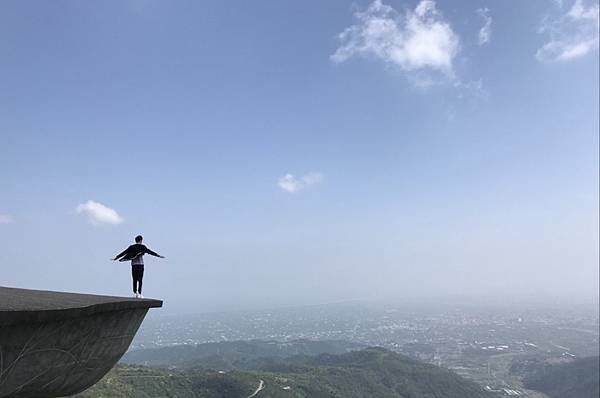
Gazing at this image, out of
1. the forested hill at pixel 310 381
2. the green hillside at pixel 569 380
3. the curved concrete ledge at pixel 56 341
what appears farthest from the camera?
the green hillside at pixel 569 380

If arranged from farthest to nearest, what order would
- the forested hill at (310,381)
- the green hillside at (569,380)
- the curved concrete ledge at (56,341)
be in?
the green hillside at (569,380) < the forested hill at (310,381) < the curved concrete ledge at (56,341)

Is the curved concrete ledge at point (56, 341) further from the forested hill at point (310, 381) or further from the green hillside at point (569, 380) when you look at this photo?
the green hillside at point (569, 380)

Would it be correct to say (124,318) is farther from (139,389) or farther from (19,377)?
(139,389)

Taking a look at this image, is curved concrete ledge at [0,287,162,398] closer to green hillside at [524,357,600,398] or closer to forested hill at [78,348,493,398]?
A: forested hill at [78,348,493,398]

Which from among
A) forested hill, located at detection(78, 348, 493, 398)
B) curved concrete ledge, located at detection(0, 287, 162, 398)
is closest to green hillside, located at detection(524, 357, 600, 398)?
forested hill, located at detection(78, 348, 493, 398)

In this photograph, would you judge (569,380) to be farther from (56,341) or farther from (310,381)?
(56,341)

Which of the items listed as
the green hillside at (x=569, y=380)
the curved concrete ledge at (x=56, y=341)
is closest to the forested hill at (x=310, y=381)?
the green hillside at (x=569, y=380)
